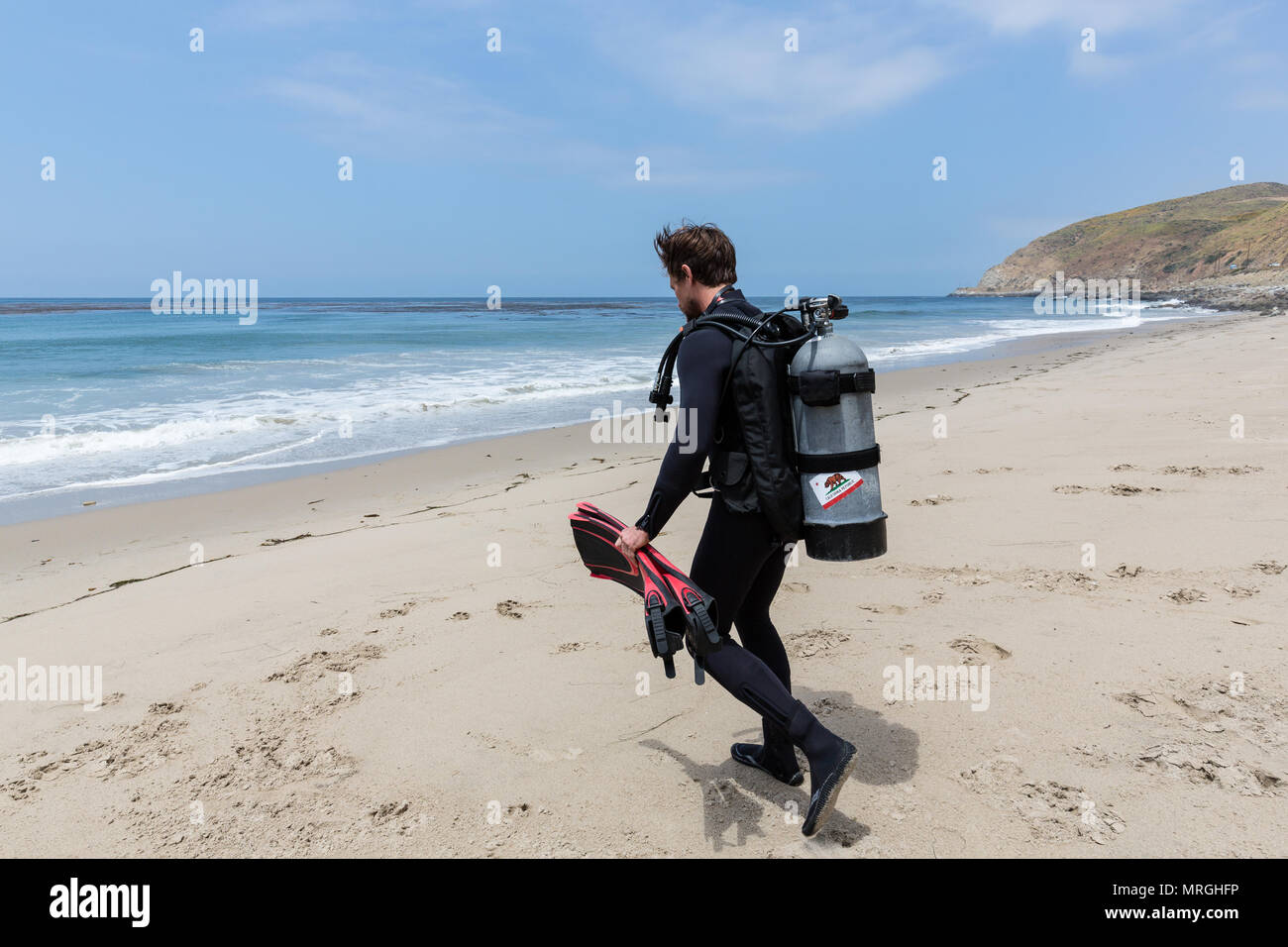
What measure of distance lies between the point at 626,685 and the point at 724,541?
1317mm

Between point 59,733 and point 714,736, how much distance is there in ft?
9.05

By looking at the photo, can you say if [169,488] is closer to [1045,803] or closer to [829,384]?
[829,384]

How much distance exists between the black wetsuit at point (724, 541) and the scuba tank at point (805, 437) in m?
0.05

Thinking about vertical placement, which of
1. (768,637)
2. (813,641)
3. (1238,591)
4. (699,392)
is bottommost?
Result: (813,641)

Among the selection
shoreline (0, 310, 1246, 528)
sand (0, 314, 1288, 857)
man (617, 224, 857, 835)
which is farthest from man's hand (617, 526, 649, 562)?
shoreline (0, 310, 1246, 528)

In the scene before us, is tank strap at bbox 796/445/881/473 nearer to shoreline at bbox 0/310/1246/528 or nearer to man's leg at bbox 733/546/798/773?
man's leg at bbox 733/546/798/773

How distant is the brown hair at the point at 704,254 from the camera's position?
2.58 metres

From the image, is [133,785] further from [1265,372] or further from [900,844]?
[1265,372]

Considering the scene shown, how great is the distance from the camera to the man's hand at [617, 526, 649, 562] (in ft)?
8.09

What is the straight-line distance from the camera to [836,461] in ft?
7.82

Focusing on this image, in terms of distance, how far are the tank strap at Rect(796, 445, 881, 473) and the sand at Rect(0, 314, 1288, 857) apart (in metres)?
1.17

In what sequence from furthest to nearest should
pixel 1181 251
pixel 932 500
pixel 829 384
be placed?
pixel 1181 251, pixel 932 500, pixel 829 384

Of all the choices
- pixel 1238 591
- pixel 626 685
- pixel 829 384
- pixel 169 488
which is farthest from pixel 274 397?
pixel 1238 591

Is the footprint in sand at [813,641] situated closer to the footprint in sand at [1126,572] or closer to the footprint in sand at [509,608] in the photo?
the footprint in sand at [509,608]
